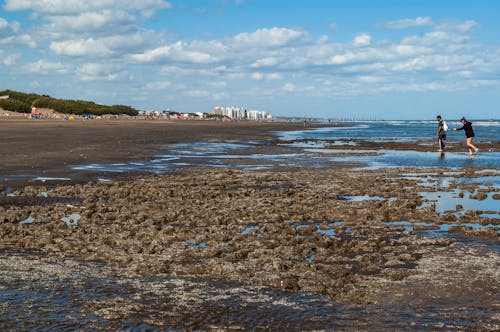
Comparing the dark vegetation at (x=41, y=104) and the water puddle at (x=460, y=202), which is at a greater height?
the dark vegetation at (x=41, y=104)

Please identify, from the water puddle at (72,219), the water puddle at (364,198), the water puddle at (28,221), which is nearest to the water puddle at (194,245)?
the water puddle at (72,219)

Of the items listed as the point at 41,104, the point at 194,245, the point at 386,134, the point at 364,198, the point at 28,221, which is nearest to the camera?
the point at 194,245

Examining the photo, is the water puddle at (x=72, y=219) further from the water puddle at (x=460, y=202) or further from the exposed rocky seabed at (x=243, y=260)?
the water puddle at (x=460, y=202)

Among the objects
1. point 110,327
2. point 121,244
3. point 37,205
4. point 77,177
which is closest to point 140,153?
point 77,177

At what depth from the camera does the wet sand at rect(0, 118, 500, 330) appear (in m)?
5.98

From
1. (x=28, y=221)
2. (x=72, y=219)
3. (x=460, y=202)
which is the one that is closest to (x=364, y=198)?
(x=460, y=202)

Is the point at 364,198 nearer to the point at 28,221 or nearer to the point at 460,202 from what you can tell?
the point at 460,202

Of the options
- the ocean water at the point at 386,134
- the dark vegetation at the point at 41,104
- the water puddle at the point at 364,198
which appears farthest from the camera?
the dark vegetation at the point at 41,104

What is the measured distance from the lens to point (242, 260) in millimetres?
8383

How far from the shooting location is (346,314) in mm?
6047

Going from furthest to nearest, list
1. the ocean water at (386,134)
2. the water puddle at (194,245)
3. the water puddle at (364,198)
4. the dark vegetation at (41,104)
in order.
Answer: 1. the dark vegetation at (41,104)
2. the ocean water at (386,134)
3. the water puddle at (364,198)
4. the water puddle at (194,245)

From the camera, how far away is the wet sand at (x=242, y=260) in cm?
598

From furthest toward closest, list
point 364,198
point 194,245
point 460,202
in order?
point 364,198 → point 460,202 → point 194,245

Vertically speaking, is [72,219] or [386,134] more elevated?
[386,134]
